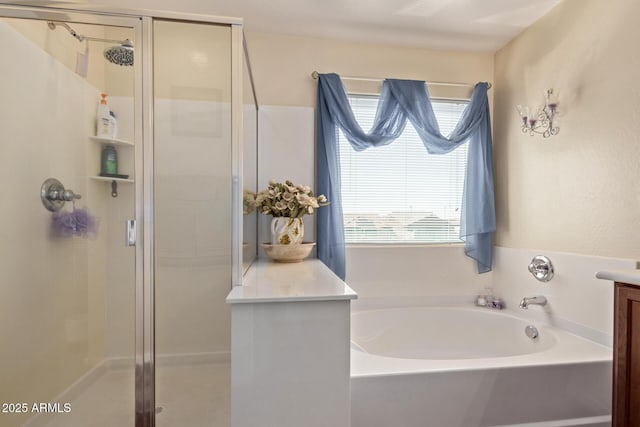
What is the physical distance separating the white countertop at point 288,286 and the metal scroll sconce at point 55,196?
2.90 feet

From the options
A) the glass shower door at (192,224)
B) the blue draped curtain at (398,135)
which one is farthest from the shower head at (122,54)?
the blue draped curtain at (398,135)

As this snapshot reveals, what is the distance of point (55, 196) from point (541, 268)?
2617 mm

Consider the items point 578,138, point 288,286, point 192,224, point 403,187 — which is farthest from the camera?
point 403,187

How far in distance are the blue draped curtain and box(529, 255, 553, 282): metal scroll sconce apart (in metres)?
0.40

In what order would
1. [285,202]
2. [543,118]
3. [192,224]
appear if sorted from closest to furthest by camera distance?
[192,224]
[285,202]
[543,118]

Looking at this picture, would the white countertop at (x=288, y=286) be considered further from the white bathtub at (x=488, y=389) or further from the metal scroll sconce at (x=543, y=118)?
the metal scroll sconce at (x=543, y=118)

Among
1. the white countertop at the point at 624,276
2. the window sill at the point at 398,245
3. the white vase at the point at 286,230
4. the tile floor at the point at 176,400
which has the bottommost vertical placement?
the tile floor at the point at 176,400

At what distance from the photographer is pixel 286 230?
194 cm

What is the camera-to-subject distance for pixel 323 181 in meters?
2.30

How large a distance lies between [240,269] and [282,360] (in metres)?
0.42

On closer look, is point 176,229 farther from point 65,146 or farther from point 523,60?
point 523,60

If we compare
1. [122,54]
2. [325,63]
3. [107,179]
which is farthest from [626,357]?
[325,63]

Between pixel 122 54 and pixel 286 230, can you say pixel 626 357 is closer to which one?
pixel 286 230

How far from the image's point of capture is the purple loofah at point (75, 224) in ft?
4.93
